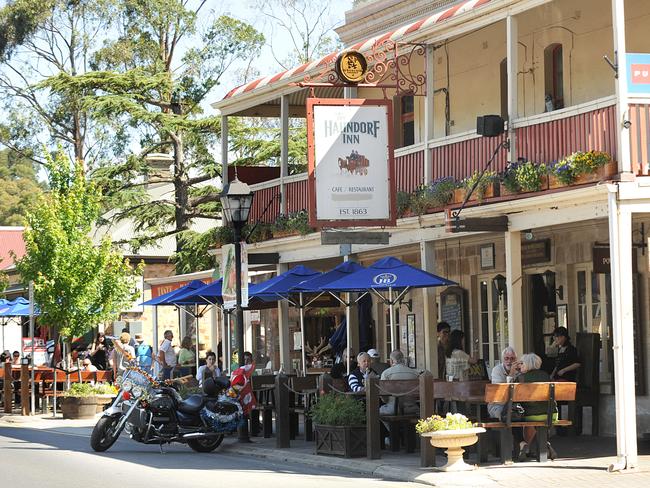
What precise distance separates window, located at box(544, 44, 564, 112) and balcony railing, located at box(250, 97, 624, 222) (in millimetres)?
2481

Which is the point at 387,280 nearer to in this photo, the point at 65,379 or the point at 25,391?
the point at 25,391

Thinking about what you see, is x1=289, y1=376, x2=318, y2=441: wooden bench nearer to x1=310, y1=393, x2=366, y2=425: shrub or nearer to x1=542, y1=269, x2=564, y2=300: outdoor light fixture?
x1=310, y1=393, x2=366, y2=425: shrub

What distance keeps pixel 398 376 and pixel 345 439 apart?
1.32 meters

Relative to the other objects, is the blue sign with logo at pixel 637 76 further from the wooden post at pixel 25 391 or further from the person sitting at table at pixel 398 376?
the wooden post at pixel 25 391

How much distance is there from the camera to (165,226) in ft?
139

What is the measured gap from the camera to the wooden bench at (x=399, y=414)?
16531 mm

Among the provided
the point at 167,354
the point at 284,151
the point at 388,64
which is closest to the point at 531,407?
the point at 388,64

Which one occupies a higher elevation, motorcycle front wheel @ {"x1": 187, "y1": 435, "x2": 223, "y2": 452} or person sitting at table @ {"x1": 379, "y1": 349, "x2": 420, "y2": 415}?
person sitting at table @ {"x1": 379, "y1": 349, "x2": 420, "y2": 415}

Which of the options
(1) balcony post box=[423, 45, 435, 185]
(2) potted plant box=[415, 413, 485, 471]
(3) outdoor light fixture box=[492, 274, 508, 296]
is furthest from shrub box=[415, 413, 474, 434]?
(3) outdoor light fixture box=[492, 274, 508, 296]

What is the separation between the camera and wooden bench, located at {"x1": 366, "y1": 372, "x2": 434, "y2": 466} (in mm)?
16531

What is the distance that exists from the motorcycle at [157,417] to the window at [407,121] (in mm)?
8766

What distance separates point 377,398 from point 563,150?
411 cm

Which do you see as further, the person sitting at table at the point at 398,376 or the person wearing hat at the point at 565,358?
the person wearing hat at the point at 565,358

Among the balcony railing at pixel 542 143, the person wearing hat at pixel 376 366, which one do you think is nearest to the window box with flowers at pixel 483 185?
the balcony railing at pixel 542 143
